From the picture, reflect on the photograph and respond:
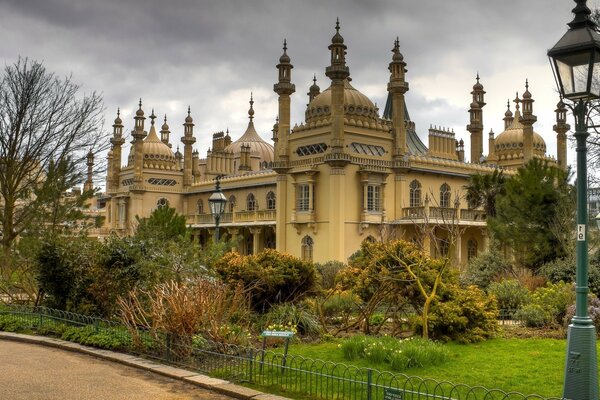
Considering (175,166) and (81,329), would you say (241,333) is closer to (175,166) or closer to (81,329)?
(81,329)

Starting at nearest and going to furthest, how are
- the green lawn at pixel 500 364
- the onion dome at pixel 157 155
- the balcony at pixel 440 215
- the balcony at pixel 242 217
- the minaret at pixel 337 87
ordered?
the green lawn at pixel 500 364 < the minaret at pixel 337 87 < the balcony at pixel 440 215 < the balcony at pixel 242 217 < the onion dome at pixel 157 155

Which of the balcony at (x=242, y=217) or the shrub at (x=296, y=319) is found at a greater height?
the balcony at (x=242, y=217)

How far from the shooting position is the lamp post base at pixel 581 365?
6.07m

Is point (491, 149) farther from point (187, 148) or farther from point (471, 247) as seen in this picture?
point (187, 148)

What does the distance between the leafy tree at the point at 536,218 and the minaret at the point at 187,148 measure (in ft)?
103

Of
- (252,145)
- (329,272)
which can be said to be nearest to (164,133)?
(252,145)

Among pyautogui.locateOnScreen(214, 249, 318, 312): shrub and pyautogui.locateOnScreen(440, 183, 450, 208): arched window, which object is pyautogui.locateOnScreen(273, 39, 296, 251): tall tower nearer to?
pyautogui.locateOnScreen(440, 183, 450, 208): arched window

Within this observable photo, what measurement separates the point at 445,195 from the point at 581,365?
109 ft

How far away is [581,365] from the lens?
240 inches

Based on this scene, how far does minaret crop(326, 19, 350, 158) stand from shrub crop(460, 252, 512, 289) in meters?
11.1

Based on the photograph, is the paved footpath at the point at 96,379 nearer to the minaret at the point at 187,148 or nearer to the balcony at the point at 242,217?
the balcony at the point at 242,217

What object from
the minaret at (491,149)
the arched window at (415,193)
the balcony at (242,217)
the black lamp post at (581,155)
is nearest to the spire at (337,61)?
the arched window at (415,193)

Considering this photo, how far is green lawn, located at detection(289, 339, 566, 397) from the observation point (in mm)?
8953

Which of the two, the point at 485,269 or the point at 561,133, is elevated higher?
the point at 561,133
